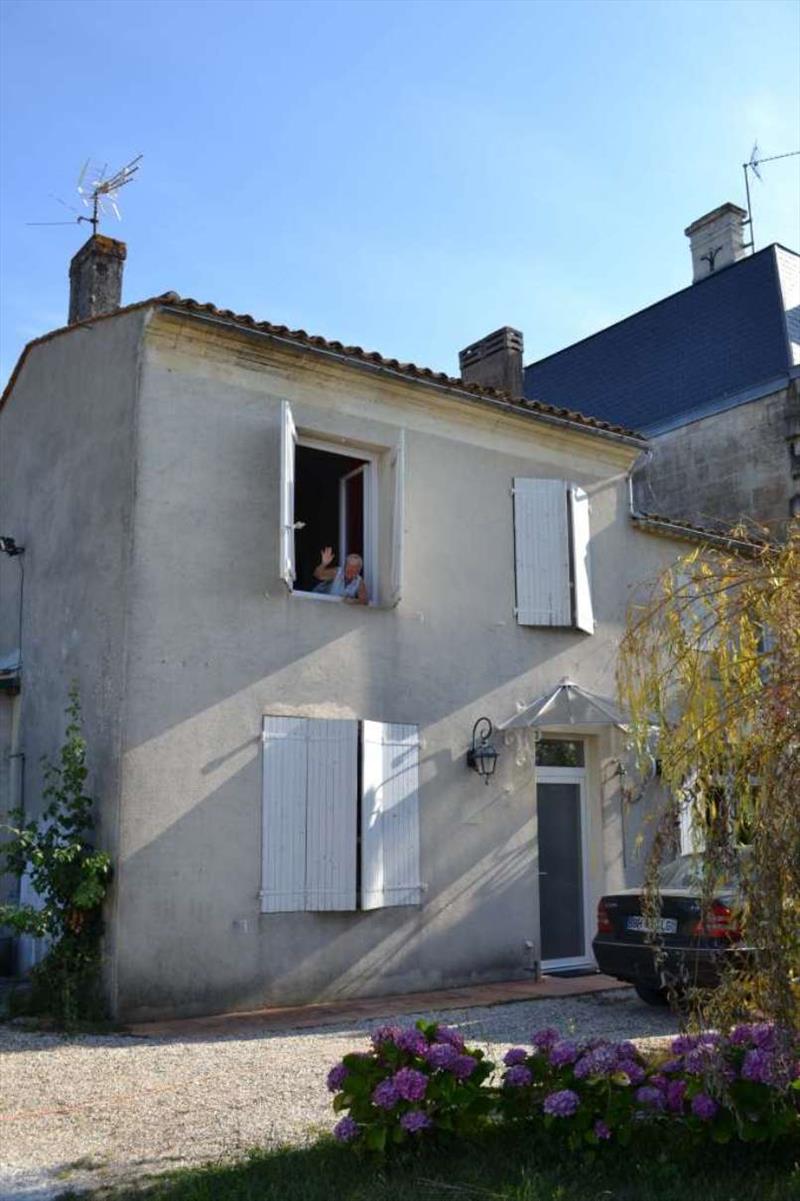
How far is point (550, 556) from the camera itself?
39.4ft

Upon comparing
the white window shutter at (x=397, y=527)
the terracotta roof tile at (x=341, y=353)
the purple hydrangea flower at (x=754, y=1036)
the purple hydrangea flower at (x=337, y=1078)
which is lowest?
the purple hydrangea flower at (x=337, y=1078)

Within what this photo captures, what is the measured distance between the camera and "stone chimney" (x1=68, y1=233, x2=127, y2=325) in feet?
39.0

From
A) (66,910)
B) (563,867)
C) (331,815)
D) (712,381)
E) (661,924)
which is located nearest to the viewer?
(661,924)

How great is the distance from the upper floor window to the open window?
165cm

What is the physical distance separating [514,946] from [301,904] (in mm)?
2518

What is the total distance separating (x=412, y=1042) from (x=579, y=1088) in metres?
0.74

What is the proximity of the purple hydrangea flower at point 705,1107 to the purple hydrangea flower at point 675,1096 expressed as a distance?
12cm

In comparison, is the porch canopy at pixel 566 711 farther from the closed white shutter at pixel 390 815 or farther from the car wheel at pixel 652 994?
the car wheel at pixel 652 994

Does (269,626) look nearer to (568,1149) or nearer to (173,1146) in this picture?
(173,1146)

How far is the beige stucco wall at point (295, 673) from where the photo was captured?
9203mm

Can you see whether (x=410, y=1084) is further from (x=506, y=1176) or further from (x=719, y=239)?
(x=719, y=239)

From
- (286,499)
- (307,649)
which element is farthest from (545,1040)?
(286,499)

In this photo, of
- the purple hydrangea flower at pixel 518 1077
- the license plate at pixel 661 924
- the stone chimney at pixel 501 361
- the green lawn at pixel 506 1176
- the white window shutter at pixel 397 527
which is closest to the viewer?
the green lawn at pixel 506 1176

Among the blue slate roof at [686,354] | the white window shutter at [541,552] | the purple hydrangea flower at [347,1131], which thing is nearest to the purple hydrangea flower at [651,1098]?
the purple hydrangea flower at [347,1131]
